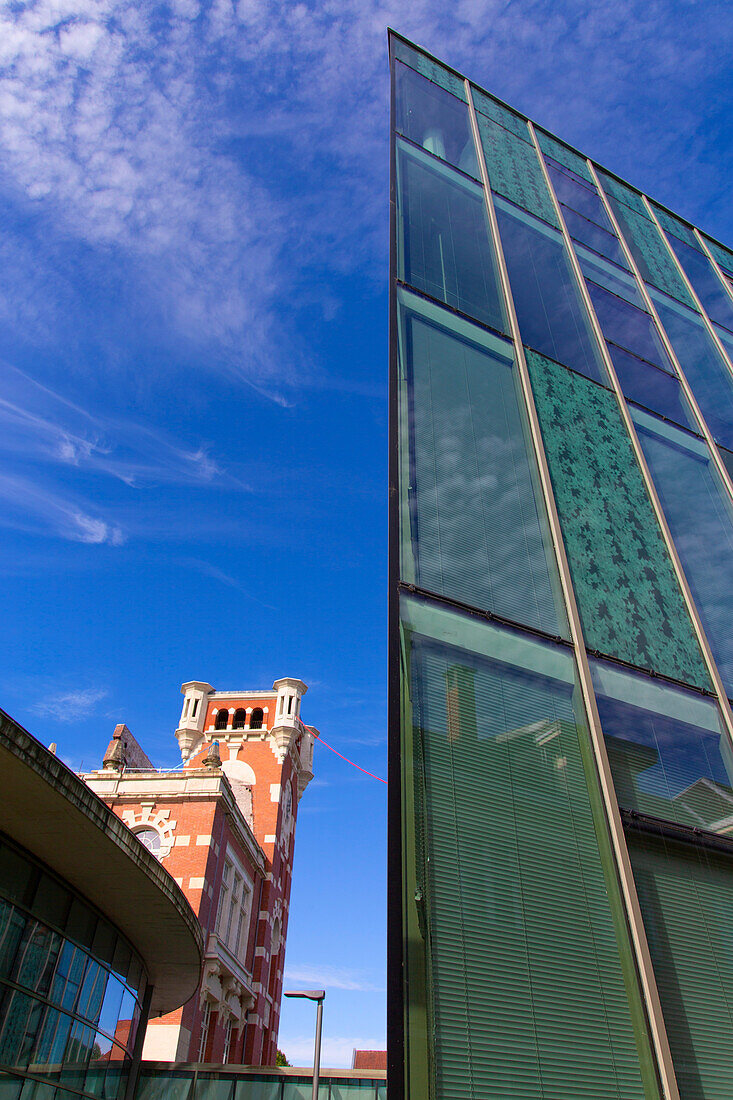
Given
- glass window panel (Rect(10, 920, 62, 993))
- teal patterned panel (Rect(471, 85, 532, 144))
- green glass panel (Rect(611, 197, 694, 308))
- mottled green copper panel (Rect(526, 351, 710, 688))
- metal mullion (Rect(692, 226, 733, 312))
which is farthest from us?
metal mullion (Rect(692, 226, 733, 312))

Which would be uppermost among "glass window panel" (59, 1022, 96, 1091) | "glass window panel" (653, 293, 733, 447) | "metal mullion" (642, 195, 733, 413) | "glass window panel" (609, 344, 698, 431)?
"metal mullion" (642, 195, 733, 413)

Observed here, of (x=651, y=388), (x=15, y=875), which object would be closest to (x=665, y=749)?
(x=15, y=875)

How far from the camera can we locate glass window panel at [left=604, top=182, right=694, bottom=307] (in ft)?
61.5

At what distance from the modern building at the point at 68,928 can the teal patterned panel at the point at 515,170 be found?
1515cm

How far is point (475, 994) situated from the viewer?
18.9 feet

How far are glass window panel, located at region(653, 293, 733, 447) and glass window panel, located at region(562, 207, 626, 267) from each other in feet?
5.04

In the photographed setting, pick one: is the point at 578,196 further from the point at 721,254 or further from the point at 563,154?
the point at 721,254

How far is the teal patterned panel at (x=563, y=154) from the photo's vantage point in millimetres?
20359

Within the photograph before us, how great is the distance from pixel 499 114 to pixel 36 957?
21.6m

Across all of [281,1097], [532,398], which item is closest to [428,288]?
[532,398]

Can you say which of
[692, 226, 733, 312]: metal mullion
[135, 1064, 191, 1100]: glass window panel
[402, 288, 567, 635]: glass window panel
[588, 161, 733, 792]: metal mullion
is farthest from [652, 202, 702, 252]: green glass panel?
[135, 1064, 191, 1100]: glass window panel

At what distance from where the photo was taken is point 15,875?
27.6 feet

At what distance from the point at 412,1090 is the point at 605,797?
11.5 ft

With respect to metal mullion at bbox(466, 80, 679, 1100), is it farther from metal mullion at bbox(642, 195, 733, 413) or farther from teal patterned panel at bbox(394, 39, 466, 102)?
teal patterned panel at bbox(394, 39, 466, 102)
